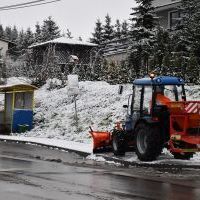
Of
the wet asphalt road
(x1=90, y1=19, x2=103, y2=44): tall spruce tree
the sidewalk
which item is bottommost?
the sidewalk

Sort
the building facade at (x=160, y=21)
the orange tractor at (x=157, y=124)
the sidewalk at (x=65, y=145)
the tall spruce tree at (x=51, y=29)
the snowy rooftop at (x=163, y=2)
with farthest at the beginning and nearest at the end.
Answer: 1. the tall spruce tree at (x=51, y=29)
2. the snowy rooftop at (x=163, y=2)
3. the building facade at (x=160, y=21)
4. the sidewalk at (x=65, y=145)
5. the orange tractor at (x=157, y=124)

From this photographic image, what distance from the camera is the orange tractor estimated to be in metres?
17.6

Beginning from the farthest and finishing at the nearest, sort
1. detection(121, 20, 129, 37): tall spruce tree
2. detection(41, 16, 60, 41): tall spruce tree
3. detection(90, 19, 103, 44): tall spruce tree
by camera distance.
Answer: detection(41, 16, 60, 41): tall spruce tree → detection(90, 19, 103, 44): tall spruce tree → detection(121, 20, 129, 37): tall spruce tree

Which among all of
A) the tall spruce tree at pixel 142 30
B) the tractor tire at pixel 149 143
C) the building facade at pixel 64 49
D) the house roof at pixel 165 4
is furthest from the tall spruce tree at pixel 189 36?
the building facade at pixel 64 49

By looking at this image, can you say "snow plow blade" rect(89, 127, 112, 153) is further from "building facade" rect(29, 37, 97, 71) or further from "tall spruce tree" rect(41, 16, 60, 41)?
"tall spruce tree" rect(41, 16, 60, 41)

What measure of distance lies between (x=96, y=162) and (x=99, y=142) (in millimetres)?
2366

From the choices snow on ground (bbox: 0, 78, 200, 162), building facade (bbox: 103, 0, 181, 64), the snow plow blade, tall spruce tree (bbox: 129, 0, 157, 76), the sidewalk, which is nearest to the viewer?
the snow plow blade

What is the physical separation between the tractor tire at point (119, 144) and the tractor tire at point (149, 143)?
56.8 inches

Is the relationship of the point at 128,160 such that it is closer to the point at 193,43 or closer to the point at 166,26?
the point at 193,43

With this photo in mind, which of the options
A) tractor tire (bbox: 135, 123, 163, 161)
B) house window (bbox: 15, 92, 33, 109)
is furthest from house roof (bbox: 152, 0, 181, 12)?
tractor tire (bbox: 135, 123, 163, 161)

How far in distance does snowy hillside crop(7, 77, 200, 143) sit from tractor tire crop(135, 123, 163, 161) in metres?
8.66

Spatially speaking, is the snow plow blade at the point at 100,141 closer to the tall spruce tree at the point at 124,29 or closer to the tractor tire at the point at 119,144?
the tractor tire at the point at 119,144

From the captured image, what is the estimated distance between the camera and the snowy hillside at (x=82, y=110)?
30.2 m

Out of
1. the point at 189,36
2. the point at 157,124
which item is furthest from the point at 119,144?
the point at 189,36
